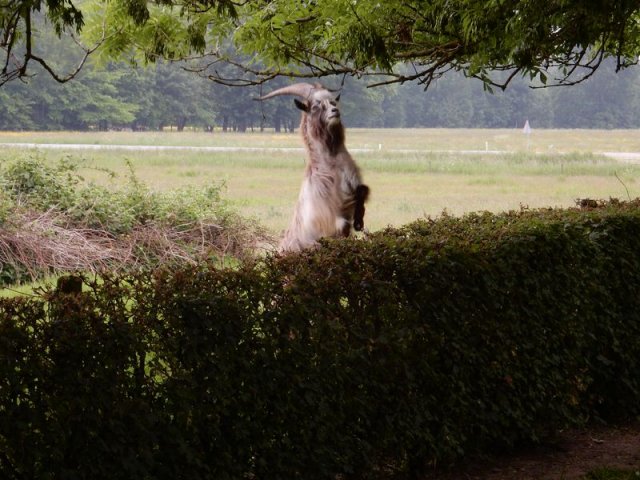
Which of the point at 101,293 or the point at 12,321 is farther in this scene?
the point at 101,293

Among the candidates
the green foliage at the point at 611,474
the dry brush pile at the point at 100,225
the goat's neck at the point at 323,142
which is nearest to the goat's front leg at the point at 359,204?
the goat's neck at the point at 323,142

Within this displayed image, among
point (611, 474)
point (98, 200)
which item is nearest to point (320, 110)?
point (611, 474)

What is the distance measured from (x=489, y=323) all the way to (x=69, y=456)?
304 cm

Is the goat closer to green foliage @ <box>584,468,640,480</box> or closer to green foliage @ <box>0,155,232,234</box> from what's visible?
green foliage @ <box>584,468,640,480</box>

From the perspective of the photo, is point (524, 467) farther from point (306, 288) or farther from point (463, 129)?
point (463, 129)

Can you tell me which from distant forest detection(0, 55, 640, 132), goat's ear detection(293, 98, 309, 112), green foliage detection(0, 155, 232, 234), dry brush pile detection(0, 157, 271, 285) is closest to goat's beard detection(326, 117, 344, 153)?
goat's ear detection(293, 98, 309, 112)

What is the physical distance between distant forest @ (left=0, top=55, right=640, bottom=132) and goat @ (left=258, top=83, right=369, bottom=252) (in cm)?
1715

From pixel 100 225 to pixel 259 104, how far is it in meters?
39.2

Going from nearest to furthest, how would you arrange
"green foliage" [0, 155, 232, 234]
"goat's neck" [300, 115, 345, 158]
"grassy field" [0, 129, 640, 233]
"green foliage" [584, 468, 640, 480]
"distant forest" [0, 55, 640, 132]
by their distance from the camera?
1. "green foliage" [584, 468, 640, 480]
2. "goat's neck" [300, 115, 345, 158]
3. "green foliage" [0, 155, 232, 234]
4. "grassy field" [0, 129, 640, 233]
5. "distant forest" [0, 55, 640, 132]

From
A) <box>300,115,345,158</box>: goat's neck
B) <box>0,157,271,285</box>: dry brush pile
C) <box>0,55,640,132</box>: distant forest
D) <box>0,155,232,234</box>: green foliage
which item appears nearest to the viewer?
<box>300,115,345,158</box>: goat's neck

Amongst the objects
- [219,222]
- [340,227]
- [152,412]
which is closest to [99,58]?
[340,227]

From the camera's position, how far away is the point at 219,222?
1644 cm

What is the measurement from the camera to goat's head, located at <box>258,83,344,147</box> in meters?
8.33

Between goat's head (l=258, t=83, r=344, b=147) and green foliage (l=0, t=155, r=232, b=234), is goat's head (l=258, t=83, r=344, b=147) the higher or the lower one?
the higher one
